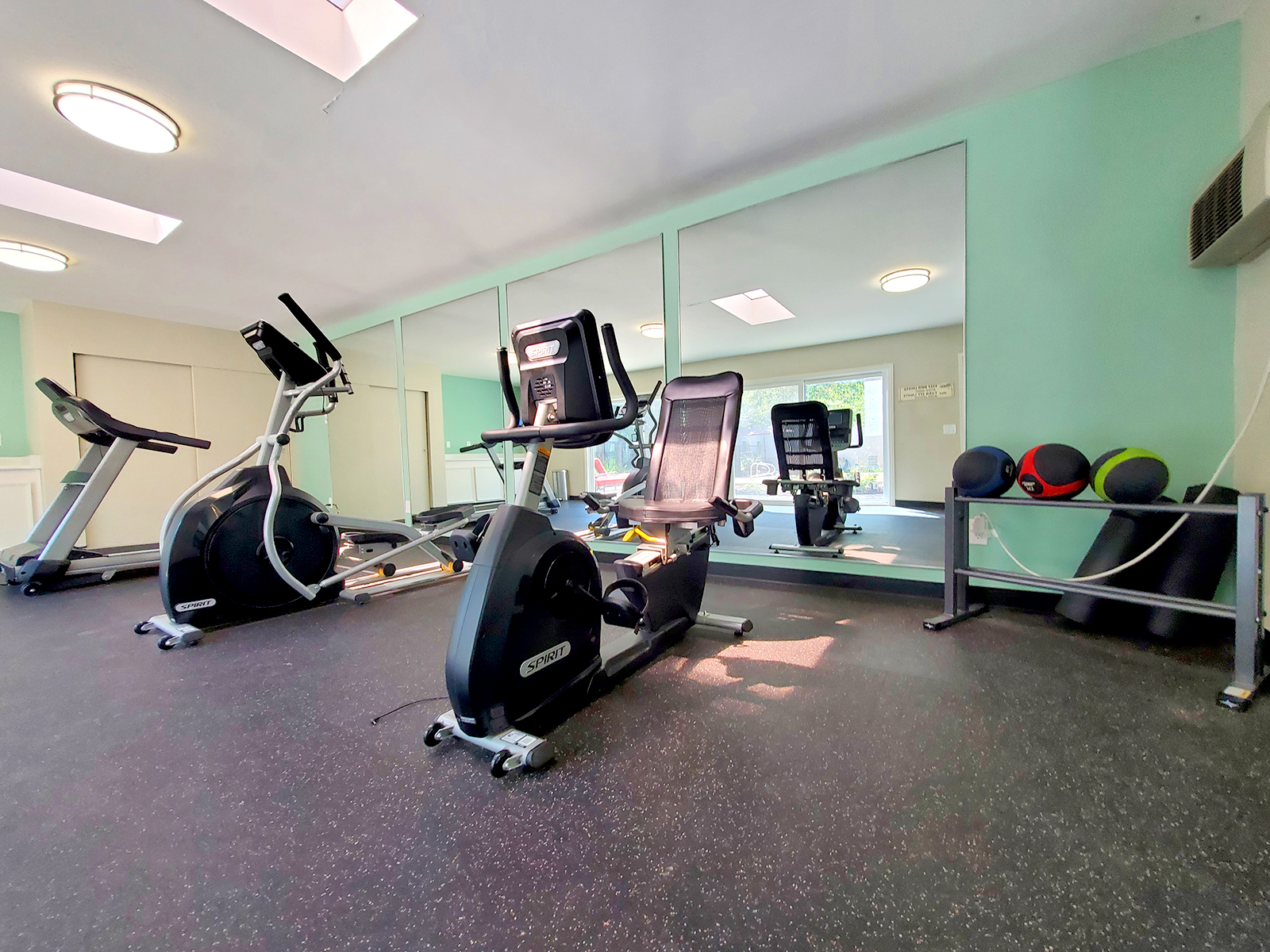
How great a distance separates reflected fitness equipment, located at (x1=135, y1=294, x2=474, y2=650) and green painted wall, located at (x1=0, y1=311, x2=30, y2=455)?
436 cm

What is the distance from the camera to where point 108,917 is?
0.86 meters

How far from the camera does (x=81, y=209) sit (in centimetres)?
339

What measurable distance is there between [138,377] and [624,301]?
18.9 feet

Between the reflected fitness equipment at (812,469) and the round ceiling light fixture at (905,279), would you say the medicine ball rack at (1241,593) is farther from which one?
the round ceiling light fixture at (905,279)

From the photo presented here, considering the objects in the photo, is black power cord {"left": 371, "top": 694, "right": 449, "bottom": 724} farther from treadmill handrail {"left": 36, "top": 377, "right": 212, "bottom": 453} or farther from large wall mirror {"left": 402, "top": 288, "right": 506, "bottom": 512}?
large wall mirror {"left": 402, "top": 288, "right": 506, "bottom": 512}

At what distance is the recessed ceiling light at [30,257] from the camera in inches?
143

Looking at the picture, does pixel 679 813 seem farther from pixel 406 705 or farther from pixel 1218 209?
pixel 1218 209

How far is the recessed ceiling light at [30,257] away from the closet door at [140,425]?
5.14ft

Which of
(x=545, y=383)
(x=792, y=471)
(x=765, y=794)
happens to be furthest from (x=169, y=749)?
(x=792, y=471)

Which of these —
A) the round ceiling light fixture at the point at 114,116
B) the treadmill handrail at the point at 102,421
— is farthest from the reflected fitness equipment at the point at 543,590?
the treadmill handrail at the point at 102,421

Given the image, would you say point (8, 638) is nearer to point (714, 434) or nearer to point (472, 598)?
point (472, 598)

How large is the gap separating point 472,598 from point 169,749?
1.10 m

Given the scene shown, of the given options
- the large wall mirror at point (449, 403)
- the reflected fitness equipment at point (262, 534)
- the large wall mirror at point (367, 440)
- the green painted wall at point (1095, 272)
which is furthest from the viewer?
the large wall mirror at point (367, 440)

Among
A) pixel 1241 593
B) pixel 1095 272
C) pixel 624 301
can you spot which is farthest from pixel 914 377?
pixel 624 301
